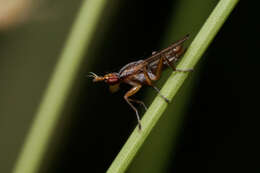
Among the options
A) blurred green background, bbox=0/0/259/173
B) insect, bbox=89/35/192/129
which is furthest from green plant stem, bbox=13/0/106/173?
insect, bbox=89/35/192/129

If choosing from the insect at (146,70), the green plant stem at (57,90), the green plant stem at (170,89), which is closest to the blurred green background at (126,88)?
the insect at (146,70)

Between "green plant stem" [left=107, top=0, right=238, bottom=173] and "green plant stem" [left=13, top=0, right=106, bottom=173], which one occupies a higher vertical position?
"green plant stem" [left=13, top=0, right=106, bottom=173]


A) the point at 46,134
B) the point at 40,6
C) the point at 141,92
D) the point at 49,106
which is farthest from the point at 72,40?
the point at 40,6

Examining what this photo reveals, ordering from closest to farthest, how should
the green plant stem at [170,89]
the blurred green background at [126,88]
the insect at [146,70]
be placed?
the green plant stem at [170,89], the insect at [146,70], the blurred green background at [126,88]

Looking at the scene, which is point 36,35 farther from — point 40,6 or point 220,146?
point 220,146

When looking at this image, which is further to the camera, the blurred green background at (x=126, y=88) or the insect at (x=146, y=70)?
the blurred green background at (x=126, y=88)

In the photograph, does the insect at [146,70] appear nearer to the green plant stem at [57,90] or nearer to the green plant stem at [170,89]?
the green plant stem at [57,90]

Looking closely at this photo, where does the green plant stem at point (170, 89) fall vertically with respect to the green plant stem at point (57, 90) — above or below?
below

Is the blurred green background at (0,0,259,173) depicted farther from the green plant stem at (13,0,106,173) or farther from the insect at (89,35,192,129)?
the green plant stem at (13,0,106,173)
